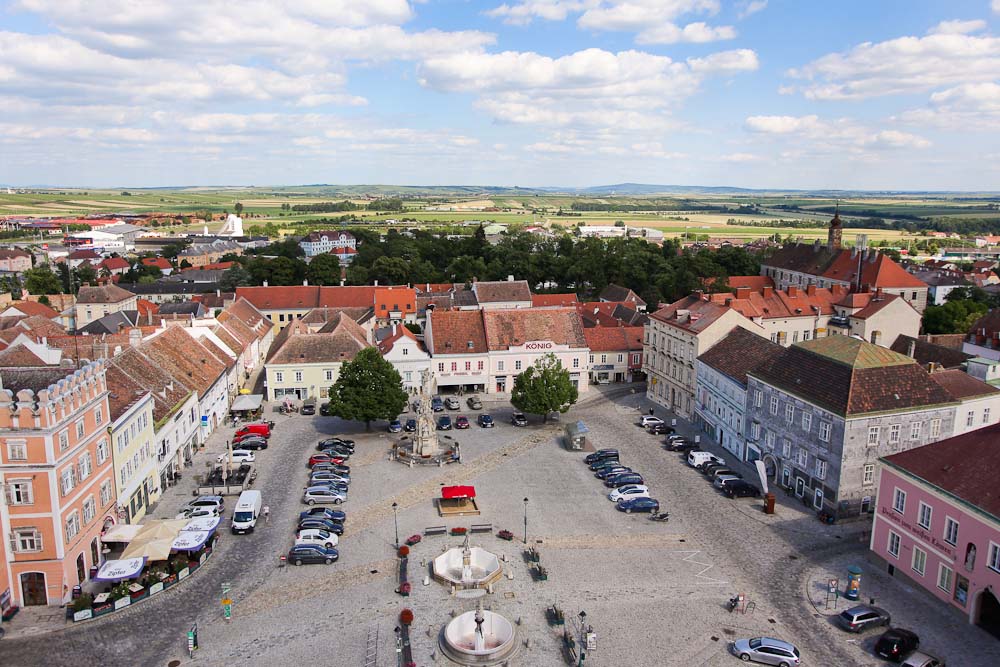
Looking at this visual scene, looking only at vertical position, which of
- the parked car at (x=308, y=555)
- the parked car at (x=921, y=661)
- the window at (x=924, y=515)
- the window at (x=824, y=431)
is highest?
the window at (x=824, y=431)

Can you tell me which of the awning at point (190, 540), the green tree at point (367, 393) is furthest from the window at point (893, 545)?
the awning at point (190, 540)

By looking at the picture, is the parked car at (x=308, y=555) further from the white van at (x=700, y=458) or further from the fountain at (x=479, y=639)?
the white van at (x=700, y=458)

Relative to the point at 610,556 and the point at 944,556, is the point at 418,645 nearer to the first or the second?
the point at 610,556

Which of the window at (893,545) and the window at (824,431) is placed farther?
the window at (824,431)

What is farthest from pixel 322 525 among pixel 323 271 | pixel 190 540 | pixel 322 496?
pixel 323 271

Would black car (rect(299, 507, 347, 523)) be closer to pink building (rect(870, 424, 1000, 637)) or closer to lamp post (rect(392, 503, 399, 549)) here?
lamp post (rect(392, 503, 399, 549))

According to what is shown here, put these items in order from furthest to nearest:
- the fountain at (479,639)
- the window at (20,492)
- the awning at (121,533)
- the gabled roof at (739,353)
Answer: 1. the gabled roof at (739,353)
2. the awning at (121,533)
3. the window at (20,492)
4. the fountain at (479,639)
